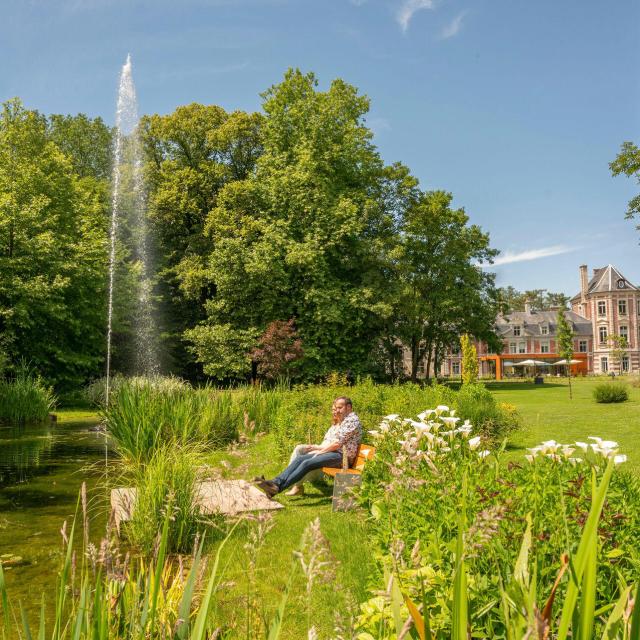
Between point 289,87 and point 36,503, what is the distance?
2738 centimetres

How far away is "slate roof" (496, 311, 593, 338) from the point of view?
238ft

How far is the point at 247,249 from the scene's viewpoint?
28.1 m

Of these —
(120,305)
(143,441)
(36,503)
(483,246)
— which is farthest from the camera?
(483,246)

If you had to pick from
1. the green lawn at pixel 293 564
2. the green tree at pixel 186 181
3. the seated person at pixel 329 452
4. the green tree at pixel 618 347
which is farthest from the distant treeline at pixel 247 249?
the green tree at pixel 618 347

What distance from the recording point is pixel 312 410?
416 inches

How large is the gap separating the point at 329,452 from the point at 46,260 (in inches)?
823

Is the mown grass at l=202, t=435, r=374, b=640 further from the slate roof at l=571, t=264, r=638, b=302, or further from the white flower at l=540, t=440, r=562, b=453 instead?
the slate roof at l=571, t=264, r=638, b=302

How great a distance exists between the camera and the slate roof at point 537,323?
72.5m

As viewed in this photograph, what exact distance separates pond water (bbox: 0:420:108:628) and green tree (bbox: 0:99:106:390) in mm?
10181

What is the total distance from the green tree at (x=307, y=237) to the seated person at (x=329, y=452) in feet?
64.0

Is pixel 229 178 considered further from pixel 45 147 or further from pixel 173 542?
pixel 173 542

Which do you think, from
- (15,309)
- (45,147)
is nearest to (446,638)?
(15,309)

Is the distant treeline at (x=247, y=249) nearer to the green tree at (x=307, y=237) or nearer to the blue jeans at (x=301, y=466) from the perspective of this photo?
the green tree at (x=307, y=237)

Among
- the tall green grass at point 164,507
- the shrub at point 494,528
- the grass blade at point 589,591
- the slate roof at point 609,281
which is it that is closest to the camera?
the grass blade at point 589,591
